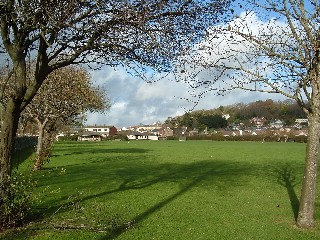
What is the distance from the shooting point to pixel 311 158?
9023mm

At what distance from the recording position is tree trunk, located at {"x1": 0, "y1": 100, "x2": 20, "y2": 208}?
7513 mm

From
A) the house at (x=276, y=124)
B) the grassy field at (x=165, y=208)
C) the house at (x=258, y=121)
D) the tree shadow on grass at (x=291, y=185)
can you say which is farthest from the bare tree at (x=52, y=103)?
the house at (x=258, y=121)

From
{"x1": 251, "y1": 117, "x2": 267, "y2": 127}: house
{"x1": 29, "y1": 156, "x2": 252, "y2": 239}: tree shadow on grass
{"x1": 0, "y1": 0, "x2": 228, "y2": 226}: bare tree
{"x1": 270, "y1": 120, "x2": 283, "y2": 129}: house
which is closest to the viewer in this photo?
{"x1": 0, "y1": 0, "x2": 228, "y2": 226}: bare tree

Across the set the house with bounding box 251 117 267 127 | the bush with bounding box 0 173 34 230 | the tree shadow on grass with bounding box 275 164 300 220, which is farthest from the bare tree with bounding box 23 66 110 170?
the house with bounding box 251 117 267 127

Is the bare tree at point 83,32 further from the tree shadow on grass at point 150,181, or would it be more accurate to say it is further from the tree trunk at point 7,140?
the tree shadow on grass at point 150,181

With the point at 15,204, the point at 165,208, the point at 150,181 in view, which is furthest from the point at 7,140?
the point at 150,181

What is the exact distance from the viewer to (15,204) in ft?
25.2

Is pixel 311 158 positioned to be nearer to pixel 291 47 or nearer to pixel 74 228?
pixel 291 47

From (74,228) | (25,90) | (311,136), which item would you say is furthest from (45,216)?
(311,136)

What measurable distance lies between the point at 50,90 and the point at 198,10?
1273 cm

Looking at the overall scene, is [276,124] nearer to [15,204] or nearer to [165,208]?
[165,208]

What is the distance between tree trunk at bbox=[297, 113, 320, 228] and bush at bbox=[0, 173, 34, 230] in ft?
19.7

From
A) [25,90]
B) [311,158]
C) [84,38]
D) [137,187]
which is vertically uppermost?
[84,38]

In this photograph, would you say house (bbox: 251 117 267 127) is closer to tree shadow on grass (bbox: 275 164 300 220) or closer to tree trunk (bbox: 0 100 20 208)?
tree shadow on grass (bbox: 275 164 300 220)
